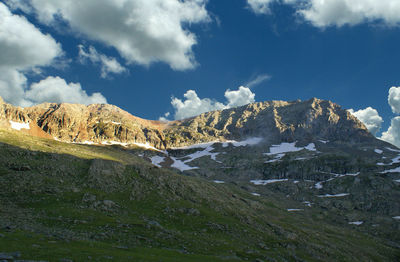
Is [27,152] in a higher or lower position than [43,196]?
higher

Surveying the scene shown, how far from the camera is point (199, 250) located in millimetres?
47812

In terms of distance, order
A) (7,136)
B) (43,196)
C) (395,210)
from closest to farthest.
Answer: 1. (43,196)
2. (7,136)
3. (395,210)

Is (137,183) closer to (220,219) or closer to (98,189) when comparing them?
(98,189)

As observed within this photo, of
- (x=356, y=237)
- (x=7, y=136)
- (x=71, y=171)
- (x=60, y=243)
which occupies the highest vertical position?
(x=7, y=136)

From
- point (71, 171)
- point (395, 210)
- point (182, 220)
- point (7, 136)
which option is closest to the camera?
point (182, 220)

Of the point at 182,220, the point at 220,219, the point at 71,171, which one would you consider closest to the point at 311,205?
the point at 220,219

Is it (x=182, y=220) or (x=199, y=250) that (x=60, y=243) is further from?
(x=182, y=220)

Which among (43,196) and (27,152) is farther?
(27,152)

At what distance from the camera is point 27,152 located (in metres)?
95.9

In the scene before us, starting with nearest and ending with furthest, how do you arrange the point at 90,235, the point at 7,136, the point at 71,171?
the point at 90,235
the point at 71,171
the point at 7,136

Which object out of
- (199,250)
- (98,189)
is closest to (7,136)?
(98,189)

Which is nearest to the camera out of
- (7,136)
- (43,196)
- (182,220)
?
(43,196)

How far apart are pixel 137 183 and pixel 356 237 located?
105 m

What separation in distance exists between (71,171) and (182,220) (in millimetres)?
44885
